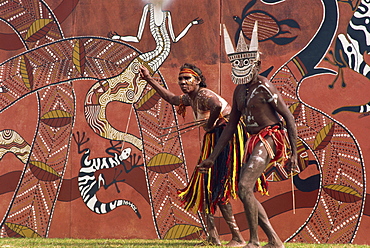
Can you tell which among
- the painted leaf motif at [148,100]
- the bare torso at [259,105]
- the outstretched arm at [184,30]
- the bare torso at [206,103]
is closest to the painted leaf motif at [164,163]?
the painted leaf motif at [148,100]

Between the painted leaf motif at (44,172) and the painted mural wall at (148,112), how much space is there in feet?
0.04

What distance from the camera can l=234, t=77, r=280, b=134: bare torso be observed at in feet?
17.6

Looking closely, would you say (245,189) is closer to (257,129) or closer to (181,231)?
(257,129)

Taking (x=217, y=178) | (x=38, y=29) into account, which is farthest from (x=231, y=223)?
(x=38, y=29)

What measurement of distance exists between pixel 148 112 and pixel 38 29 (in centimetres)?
169

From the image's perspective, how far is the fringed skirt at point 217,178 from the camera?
5930 millimetres

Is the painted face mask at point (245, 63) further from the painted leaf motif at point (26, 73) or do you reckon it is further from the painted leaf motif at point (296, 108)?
the painted leaf motif at point (26, 73)

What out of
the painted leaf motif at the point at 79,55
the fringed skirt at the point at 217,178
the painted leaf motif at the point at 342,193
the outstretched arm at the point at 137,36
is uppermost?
the outstretched arm at the point at 137,36

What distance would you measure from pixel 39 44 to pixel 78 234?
2.34 meters

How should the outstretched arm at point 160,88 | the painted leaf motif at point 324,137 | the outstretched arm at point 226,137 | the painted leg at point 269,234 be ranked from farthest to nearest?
the painted leaf motif at point 324,137, the outstretched arm at point 160,88, the outstretched arm at point 226,137, the painted leg at point 269,234

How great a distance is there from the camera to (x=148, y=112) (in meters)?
7.20

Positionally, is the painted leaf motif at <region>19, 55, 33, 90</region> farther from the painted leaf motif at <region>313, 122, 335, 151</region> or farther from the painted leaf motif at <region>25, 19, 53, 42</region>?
the painted leaf motif at <region>313, 122, 335, 151</region>

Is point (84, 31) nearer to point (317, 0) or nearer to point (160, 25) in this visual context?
point (160, 25)

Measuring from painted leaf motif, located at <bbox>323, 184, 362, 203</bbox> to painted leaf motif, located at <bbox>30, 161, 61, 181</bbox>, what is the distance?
10.4 ft
